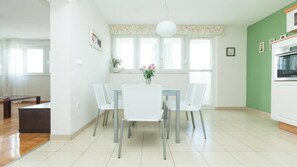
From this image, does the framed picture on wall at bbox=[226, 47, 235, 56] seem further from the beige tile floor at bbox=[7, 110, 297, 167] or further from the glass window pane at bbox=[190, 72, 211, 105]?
the beige tile floor at bbox=[7, 110, 297, 167]

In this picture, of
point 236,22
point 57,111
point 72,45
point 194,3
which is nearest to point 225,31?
point 236,22

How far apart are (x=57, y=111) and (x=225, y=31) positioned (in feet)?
16.1

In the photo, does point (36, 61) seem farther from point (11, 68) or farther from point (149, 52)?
point (149, 52)

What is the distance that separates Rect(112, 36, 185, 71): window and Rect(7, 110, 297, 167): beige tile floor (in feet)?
9.51

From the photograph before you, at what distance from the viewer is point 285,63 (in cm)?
331

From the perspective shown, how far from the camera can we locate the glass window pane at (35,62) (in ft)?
24.8

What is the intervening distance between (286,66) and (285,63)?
0.06 m

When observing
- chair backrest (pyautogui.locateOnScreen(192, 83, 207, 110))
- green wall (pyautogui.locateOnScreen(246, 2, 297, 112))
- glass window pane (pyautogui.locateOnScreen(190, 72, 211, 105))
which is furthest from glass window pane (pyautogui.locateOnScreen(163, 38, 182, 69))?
chair backrest (pyautogui.locateOnScreen(192, 83, 207, 110))

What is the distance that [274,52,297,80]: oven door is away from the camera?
122 inches

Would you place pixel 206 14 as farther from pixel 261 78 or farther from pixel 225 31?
pixel 261 78

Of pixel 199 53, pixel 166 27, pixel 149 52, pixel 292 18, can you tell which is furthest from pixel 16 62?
pixel 292 18

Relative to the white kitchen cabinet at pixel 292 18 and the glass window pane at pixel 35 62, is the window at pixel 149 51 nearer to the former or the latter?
the white kitchen cabinet at pixel 292 18

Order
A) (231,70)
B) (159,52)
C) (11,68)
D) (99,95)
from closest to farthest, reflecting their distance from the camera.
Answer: (99,95) → (231,70) → (159,52) → (11,68)

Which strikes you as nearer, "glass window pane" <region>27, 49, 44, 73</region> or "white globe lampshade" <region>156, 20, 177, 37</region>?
"white globe lampshade" <region>156, 20, 177, 37</region>
